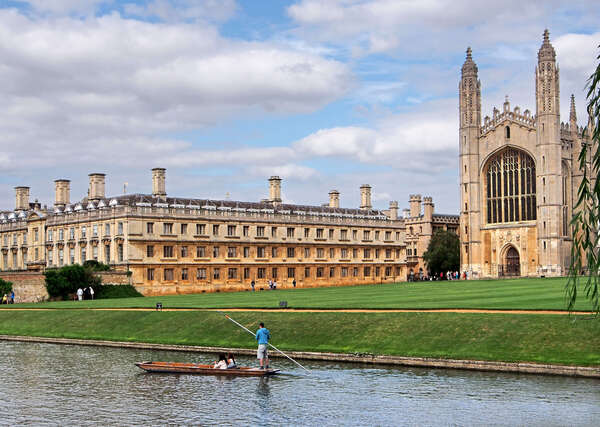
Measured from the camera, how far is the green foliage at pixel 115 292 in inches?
2363

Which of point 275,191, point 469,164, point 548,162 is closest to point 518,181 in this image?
point 548,162

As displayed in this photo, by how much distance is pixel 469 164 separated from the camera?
93.1 meters

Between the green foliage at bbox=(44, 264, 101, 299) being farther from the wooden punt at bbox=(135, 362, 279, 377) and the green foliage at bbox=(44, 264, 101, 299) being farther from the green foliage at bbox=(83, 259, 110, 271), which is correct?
the wooden punt at bbox=(135, 362, 279, 377)

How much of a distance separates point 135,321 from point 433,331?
16.0m

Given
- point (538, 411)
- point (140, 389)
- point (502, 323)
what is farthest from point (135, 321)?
point (538, 411)

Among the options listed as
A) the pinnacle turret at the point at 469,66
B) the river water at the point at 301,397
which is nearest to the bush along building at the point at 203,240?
the pinnacle turret at the point at 469,66

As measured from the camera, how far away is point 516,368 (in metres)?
24.5

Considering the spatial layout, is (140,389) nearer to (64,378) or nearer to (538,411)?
(64,378)

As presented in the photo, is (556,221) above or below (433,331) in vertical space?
above

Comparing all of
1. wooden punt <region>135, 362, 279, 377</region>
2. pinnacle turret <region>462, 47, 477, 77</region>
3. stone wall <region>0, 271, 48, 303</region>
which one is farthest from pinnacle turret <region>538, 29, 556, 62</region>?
wooden punt <region>135, 362, 279, 377</region>

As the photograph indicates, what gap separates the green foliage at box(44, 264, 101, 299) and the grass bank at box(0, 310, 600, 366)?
54.9ft

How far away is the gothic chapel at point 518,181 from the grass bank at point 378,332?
5628 cm

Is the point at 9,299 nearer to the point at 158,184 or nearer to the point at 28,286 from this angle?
the point at 28,286

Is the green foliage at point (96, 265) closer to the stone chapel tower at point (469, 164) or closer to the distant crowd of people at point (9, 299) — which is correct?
the distant crowd of people at point (9, 299)
